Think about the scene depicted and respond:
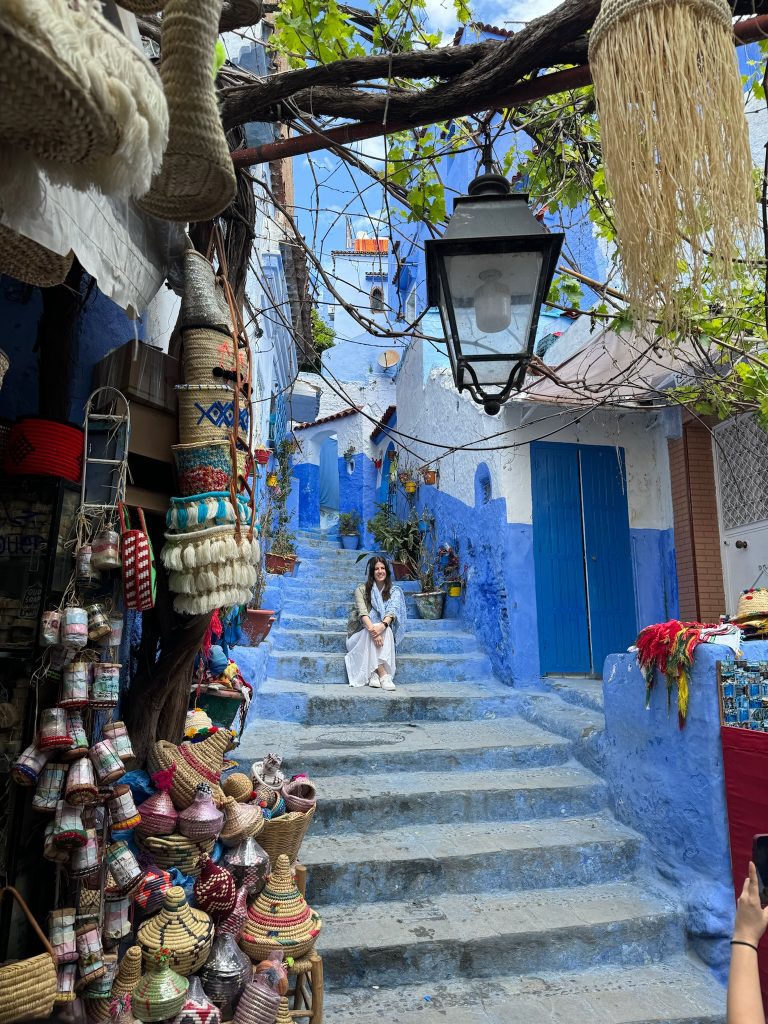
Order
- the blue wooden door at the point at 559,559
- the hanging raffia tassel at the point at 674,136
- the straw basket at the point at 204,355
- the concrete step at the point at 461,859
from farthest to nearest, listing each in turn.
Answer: the blue wooden door at the point at 559,559 → the concrete step at the point at 461,859 → the straw basket at the point at 204,355 → the hanging raffia tassel at the point at 674,136

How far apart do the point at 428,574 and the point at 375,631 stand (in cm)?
268

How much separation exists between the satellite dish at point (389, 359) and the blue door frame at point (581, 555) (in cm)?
977

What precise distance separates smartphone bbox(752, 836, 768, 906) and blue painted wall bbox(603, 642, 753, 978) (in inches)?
94.5

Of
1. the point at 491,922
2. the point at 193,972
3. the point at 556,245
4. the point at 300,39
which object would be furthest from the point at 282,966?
the point at 300,39

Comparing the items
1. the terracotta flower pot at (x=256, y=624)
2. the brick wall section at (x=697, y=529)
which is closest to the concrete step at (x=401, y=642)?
the terracotta flower pot at (x=256, y=624)

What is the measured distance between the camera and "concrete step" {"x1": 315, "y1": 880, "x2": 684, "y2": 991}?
11.1 feet

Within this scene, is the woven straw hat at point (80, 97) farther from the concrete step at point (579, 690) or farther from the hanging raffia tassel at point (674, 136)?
the concrete step at point (579, 690)

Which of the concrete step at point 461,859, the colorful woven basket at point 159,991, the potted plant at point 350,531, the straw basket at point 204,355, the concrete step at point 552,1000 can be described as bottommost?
the concrete step at point 552,1000

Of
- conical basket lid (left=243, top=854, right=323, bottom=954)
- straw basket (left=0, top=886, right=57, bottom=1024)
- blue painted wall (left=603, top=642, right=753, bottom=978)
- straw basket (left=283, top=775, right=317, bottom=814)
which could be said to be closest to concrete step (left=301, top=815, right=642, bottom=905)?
blue painted wall (left=603, top=642, right=753, bottom=978)

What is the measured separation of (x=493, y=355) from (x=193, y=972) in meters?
2.47

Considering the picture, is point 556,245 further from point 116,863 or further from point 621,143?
point 116,863

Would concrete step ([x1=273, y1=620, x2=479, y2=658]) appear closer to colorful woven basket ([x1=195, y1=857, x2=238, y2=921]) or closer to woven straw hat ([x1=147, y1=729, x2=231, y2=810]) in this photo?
woven straw hat ([x1=147, y1=729, x2=231, y2=810])

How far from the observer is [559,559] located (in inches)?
289

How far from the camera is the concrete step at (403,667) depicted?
671 cm
